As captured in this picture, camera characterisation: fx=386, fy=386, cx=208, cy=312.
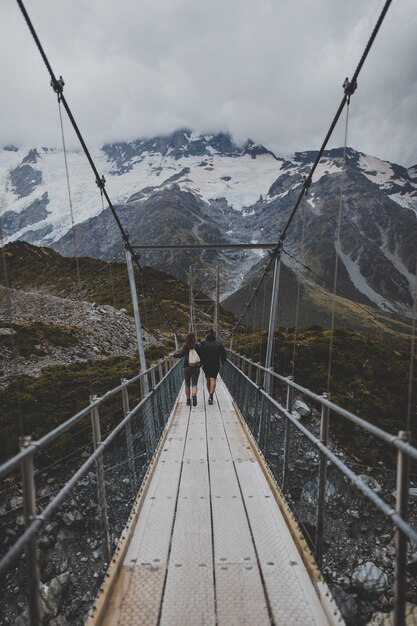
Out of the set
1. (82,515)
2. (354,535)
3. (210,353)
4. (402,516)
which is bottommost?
(354,535)

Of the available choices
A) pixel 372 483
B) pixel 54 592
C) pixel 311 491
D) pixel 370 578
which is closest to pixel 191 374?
pixel 54 592

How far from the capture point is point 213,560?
2.83 metres

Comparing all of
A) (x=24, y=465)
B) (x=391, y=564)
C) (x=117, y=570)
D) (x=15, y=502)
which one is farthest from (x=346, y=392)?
(x=24, y=465)

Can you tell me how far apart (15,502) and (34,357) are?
1228 centimetres

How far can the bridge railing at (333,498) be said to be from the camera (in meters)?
1.79

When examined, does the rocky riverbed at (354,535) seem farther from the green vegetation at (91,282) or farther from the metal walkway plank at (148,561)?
the green vegetation at (91,282)

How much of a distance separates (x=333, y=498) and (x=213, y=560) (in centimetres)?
801

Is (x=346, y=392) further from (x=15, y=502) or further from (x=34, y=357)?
(x=34, y=357)

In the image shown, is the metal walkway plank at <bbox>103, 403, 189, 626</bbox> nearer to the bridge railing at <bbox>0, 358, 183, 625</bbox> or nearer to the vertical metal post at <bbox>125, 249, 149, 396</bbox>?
the bridge railing at <bbox>0, 358, 183, 625</bbox>

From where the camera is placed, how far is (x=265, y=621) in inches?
88.2

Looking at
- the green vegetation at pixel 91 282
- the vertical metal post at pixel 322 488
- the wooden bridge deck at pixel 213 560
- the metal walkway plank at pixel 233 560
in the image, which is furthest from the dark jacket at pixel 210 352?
the green vegetation at pixel 91 282

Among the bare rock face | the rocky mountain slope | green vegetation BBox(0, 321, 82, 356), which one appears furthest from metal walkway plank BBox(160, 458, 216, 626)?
green vegetation BBox(0, 321, 82, 356)

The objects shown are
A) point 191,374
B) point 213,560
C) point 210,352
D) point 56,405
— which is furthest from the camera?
point 56,405

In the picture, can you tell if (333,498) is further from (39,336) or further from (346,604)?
(39,336)
